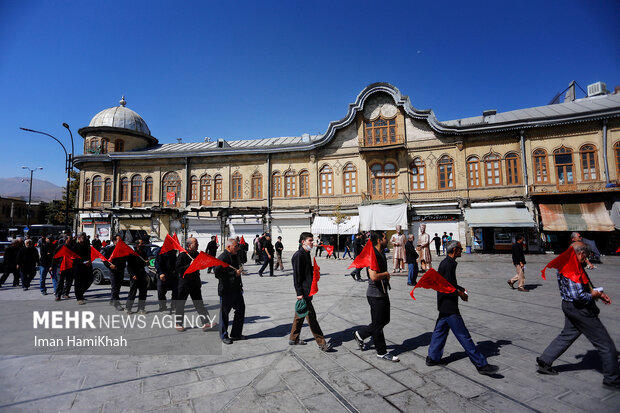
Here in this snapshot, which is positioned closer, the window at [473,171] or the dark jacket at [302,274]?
the dark jacket at [302,274]

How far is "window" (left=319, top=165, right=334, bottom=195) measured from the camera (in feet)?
85.3

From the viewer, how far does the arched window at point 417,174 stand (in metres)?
24.0

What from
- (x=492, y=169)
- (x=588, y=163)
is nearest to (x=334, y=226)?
(x=492, y=169)

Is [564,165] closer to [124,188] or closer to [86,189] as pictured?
[124,188]

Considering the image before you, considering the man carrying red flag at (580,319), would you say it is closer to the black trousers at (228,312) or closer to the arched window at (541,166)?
the black trousers at (228,312)

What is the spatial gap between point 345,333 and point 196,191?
2561 cm

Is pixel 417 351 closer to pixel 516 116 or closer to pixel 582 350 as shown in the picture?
pixel 582 350

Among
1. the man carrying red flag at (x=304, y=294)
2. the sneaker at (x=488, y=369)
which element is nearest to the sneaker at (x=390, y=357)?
the man carrying red flag at (x=304, y=294)

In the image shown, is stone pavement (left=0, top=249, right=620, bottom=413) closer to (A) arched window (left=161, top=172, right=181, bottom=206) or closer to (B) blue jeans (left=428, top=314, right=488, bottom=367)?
(B) blue jeans (left=428, top=314, right=488, bottom=367)

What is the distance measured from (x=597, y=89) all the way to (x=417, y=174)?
17508 mm

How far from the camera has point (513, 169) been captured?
21.9 meters

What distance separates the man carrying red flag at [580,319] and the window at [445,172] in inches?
811

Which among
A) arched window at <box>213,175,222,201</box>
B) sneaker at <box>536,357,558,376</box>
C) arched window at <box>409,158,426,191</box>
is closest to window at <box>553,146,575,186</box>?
arched window at <box>409,158,426,191</box>

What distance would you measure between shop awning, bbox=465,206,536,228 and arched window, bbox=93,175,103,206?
3264 centimetres
